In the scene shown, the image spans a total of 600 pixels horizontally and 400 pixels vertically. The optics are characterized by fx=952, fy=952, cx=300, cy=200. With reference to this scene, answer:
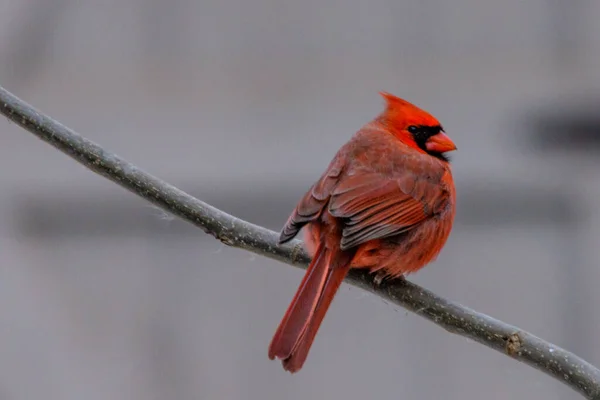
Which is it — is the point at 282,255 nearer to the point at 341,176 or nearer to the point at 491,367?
the point at 341,176

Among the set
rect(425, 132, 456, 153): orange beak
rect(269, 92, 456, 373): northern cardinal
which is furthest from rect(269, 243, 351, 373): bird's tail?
rect(425, 132, 456, 153): orange beak

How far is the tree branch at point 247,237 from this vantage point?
2.31 meters

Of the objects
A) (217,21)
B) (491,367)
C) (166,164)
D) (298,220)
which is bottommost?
(491,367)

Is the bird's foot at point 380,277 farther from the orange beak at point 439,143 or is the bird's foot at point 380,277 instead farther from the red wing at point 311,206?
the orange beak at point 439,143

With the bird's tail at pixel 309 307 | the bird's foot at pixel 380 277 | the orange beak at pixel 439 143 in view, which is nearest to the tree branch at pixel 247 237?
the bird's foot at pixel 380 277

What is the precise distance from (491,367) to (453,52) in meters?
1.58

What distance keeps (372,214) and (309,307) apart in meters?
0.39

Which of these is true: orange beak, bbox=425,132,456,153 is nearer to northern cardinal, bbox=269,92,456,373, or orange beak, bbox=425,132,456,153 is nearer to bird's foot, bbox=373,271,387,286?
northern cardinal, bbox=269,92,456,373

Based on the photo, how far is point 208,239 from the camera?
185 inches

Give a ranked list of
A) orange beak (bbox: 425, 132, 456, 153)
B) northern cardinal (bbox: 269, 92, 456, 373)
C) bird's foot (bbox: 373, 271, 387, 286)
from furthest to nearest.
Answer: orange beak (bbox: 425, 132, 456, 153), bird's foot (bbox: 373, 271, 387, 286), northern cardinal (bbox: 269, 92, 456, 373)

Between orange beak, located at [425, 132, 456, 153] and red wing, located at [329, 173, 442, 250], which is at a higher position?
orange beak, located at [425, 132, 456, 153]

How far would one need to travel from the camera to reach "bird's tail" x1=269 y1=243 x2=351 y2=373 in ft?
7.45

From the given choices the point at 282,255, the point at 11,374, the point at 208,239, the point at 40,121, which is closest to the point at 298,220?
the point at 282,255

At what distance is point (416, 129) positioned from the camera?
319 cm
